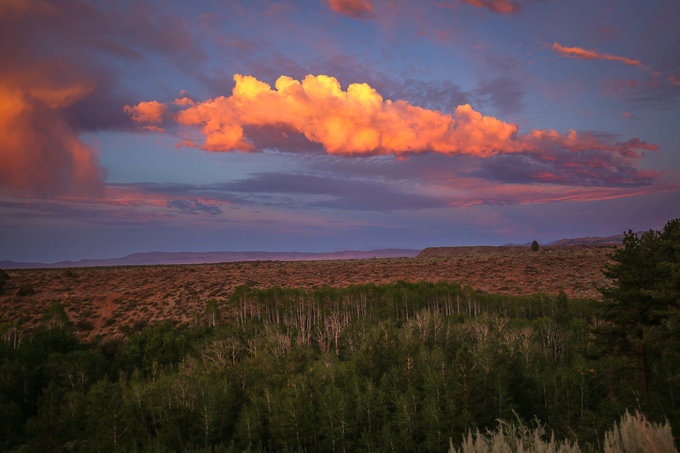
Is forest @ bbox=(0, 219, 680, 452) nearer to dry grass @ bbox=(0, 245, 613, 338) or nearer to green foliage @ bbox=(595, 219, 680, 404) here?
green foliage @ bbox=(595, 219, 680, 404)

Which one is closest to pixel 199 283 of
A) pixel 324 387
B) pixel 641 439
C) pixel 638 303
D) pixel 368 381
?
pixel 324 387

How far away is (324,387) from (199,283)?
94.4 m

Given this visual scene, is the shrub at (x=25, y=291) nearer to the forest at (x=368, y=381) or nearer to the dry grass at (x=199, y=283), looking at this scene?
the dry grass at (x=199, y=283)

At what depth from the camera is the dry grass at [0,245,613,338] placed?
105062 mm

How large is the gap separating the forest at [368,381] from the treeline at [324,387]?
A: 256 millimetres

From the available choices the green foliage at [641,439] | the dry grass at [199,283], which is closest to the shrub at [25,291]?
the dry grass at [199,283]

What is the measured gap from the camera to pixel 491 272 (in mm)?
141375

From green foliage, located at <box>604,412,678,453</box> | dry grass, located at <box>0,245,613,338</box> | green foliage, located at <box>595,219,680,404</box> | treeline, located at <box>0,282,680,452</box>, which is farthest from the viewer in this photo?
dry grass, located at <box>0,245,613,338</box>

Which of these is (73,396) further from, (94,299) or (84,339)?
(94,299)

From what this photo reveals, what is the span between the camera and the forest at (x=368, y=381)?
2823 centimetres

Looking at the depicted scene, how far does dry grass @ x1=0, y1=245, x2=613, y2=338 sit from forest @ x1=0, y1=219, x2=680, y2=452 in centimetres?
1523

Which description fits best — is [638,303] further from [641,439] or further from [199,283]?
[199,283]

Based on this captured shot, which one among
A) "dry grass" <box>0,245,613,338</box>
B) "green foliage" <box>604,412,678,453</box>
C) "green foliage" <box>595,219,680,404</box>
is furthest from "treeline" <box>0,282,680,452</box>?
"green foliage" <box>604,412,678,453</box>

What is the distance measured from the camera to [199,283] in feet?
449
